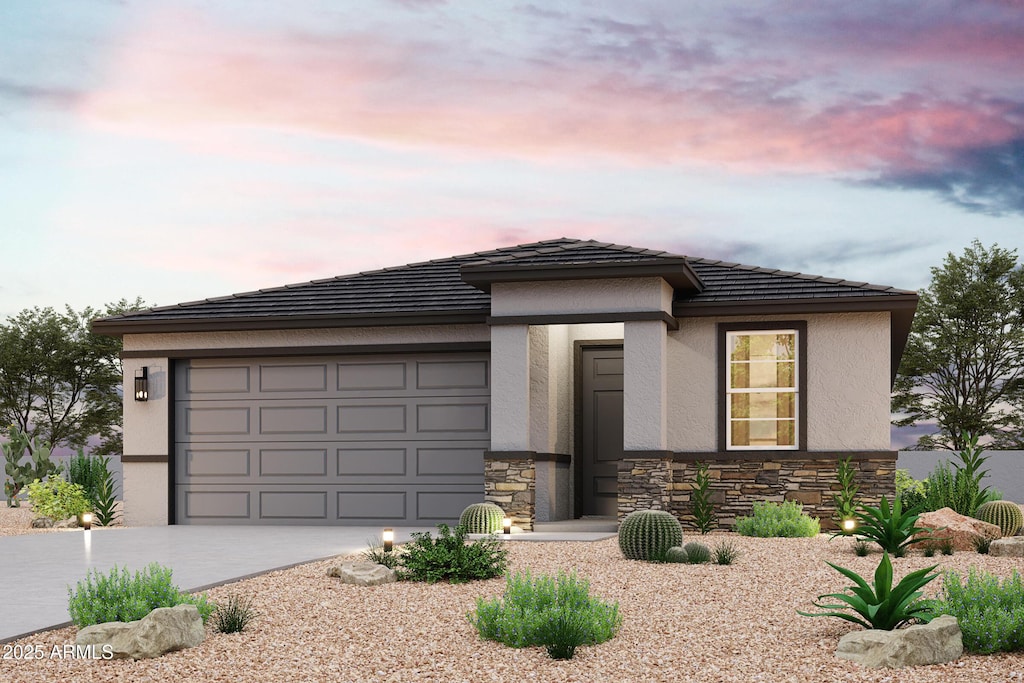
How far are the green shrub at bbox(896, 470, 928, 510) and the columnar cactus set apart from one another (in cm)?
79

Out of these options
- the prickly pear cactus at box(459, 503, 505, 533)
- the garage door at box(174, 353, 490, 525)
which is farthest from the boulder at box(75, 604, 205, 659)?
the garage door at box(174, 353, 490, 525)

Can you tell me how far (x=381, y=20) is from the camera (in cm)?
1557

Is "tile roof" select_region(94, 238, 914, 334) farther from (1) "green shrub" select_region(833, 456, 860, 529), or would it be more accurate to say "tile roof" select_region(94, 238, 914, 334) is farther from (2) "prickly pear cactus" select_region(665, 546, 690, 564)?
(2) "prickly pear cactus" select_region(665, 546, 690, 564)

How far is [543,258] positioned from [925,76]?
889 centimetres

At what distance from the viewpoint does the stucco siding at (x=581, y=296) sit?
556 inches

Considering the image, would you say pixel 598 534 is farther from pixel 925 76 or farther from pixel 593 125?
pixel 925 76

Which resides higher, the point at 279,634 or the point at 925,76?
the point at 925,76

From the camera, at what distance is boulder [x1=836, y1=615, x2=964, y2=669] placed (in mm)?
6234

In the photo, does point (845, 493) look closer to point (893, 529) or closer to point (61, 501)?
point (893, 529)

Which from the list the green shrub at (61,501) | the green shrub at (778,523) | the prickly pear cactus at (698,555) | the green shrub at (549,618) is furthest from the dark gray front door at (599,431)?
the green shrub at (549,618)

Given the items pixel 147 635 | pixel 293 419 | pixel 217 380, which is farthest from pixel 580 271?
pixel 147 635

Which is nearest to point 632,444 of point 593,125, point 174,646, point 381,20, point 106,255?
point 593,125

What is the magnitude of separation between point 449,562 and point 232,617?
8.38 ft

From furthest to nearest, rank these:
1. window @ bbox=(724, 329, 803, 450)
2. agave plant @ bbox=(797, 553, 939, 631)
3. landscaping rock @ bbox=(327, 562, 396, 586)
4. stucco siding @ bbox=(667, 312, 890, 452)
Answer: window @ bbox=(724, 329, 803, 450), stucco siding @ bbox=(667, 312, 890, 452), landscaping rock @ bbox=(327, 562, 396, 586), agave plant @ bbox=(797, 553, 939, 631)
